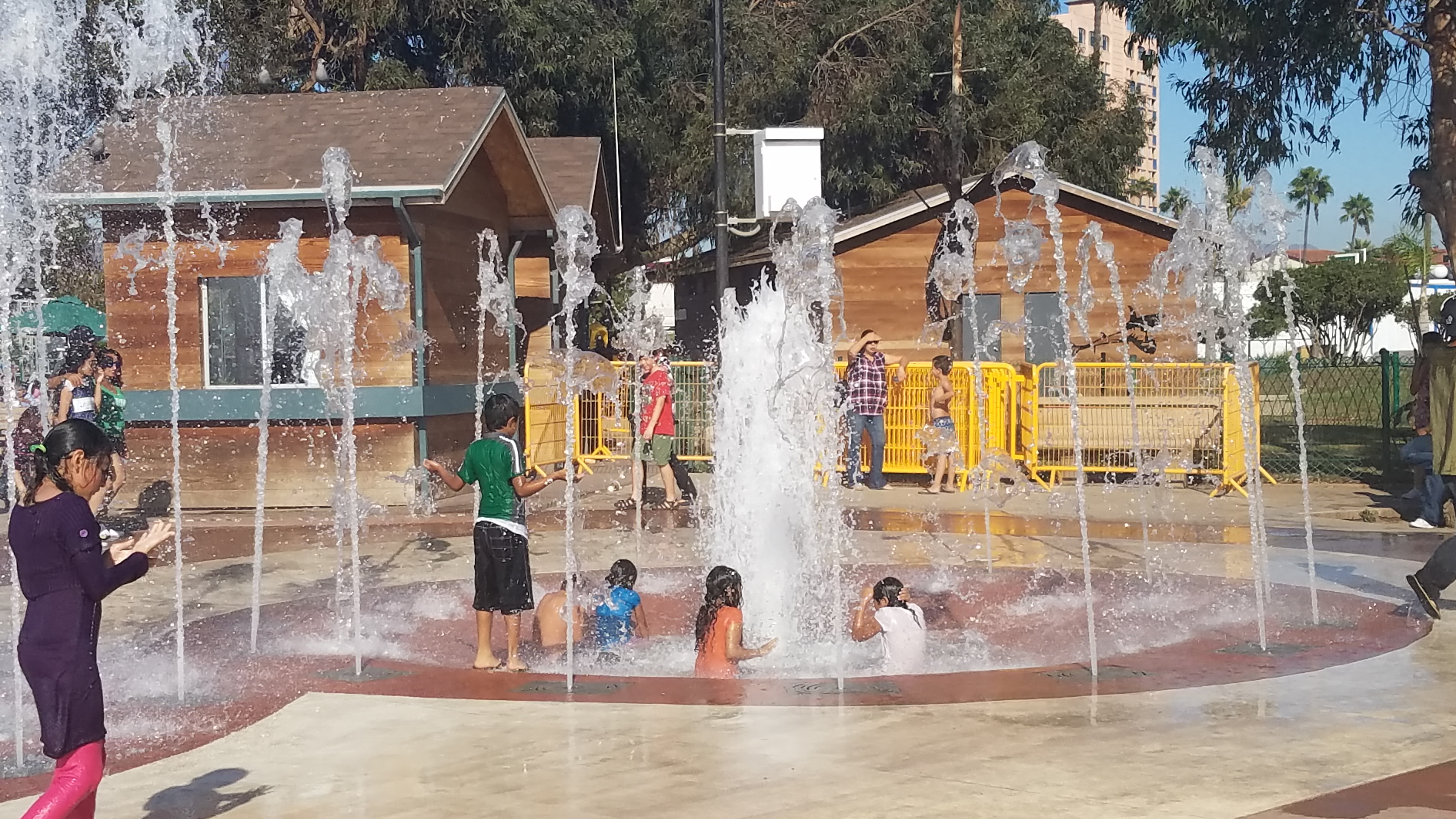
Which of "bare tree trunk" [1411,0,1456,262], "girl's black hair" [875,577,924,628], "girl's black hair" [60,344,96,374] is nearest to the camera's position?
"girl's black hair" [875,577,924,628]

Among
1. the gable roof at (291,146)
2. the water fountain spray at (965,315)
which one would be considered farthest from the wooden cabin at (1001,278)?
the gable roof at (291,146)

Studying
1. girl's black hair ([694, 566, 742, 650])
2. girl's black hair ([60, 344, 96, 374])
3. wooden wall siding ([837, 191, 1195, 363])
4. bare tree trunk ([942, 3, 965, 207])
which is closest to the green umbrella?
girl's black hair ([60, 344, 96, 374])

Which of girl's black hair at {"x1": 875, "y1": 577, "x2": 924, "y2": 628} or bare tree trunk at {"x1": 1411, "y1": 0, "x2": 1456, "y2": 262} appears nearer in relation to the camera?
girl's black hair at {"x1": 875, "y1": 577, "x2": 924, "y2": 628}

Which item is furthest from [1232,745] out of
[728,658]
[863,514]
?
[863,514]

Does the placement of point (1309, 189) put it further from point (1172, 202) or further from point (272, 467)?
point (272, 467)

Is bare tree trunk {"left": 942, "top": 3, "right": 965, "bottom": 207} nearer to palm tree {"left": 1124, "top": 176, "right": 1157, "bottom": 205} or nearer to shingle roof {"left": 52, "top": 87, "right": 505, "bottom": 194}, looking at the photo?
shingle roof {"left": 52, "top": 87, "right": 505, "bottom": 194}

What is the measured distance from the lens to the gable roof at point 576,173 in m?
21.2

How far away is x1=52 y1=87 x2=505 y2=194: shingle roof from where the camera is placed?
15.2 meters

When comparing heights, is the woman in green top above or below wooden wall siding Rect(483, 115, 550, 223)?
below

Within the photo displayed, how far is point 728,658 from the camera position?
768 cm

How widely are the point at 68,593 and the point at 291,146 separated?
1235cm

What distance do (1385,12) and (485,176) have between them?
35.0 feet

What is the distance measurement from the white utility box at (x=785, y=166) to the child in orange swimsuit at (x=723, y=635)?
1205 centimetres

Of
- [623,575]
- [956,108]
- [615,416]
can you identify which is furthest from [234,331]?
[956,108]
